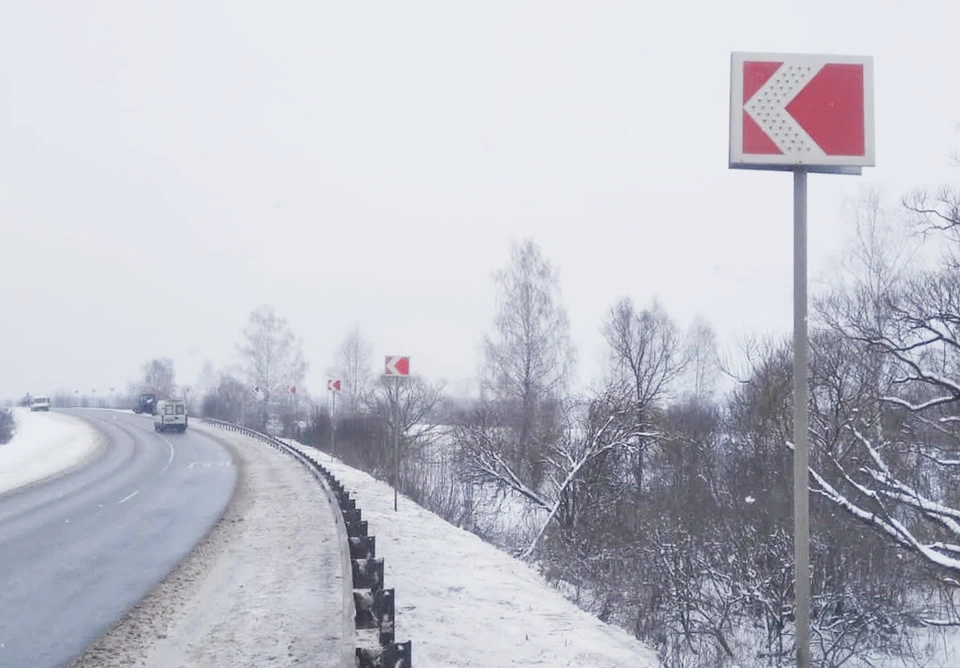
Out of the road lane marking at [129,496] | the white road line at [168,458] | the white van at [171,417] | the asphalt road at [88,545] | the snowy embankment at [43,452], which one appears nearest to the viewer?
the asphalt road at [88,545]

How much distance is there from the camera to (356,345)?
80.4m

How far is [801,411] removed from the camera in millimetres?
4801

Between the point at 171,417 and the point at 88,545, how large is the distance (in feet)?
164

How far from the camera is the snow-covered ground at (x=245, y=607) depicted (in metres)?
8.14

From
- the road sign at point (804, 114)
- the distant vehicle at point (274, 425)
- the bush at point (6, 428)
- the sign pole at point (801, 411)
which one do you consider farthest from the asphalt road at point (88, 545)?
the distant vehicle at point (274, 425)

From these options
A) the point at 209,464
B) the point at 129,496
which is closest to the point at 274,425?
the point at 209,464

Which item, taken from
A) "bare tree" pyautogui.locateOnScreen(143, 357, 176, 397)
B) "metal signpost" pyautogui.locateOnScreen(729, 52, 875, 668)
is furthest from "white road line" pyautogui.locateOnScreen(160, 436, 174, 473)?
"bare tree" pyautogui.locateOnScreen(143, 357, 176, 397)

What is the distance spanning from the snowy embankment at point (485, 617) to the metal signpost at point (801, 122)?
143 inches

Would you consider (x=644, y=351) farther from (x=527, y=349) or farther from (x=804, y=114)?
(x=804, y=114)

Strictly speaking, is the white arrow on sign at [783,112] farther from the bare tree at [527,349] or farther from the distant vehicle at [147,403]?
the distant vehicle at [147,403]

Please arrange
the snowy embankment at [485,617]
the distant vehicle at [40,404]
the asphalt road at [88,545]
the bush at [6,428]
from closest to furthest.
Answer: the snowy embankment at [485,617] < the asphalt road at [88,545] < the bush at [6,428] < the distant vehicle at [40,404]

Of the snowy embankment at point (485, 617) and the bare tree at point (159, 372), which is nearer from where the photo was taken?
the snowy embankment at point (485, 617)

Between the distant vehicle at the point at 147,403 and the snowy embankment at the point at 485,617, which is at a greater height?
the distant vehicle at the point at 147,403

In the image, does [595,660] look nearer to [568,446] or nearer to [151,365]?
[568,446]
